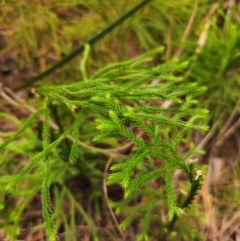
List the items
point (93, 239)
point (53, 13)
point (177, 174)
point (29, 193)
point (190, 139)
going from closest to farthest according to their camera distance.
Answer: point (29, 193)
point (93, 239)
point (177, 174)
point (190, 139)
point (53, 13)

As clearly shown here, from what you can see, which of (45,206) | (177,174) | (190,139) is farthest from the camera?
(190,139)

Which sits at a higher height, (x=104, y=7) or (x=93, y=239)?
(x=104, y=7)

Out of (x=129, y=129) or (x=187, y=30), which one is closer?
(x=129, y=129)

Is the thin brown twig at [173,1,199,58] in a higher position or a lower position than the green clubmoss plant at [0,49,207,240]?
higher

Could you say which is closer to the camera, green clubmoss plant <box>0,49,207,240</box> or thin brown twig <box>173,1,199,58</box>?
green clubmoss plant <box>0,49,207,240</box>

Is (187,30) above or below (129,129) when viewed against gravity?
above

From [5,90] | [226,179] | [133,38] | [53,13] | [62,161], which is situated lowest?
[226,179]

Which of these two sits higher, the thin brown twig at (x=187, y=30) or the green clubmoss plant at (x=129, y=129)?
the thin brown twig at (x=187, y=30)

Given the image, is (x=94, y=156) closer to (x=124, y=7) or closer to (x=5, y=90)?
(x=5, y=90)

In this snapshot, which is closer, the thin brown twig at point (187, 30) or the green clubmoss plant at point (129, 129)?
the green clubmoss plant at point (129, 129)

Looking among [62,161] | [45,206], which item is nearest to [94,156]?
[62,161]

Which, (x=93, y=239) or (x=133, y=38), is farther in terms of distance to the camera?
(x=133, y=38)
